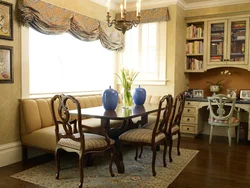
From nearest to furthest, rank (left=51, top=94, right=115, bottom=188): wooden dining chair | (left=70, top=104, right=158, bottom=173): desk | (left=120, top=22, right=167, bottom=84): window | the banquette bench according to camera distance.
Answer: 1. (left=51, top=94, right=115, bottom=188): wooden dining chair
2. (left=70, top=104, right=158, bottom=173): desk
3. the banquette bench
4. (left=120, top=22, right=167, bottom=84): window

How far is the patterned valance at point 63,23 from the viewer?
343cm

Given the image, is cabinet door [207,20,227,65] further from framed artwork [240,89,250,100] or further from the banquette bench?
the banquette bench

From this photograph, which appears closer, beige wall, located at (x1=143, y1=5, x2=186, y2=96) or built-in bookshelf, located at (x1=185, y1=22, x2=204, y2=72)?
beige wall, located at (x1=143, y1=5, x2=186, y2=96)

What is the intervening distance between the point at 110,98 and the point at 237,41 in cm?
303

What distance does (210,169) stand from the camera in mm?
3258

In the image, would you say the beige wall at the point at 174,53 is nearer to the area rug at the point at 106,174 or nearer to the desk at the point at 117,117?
the desk at the point at 117,117

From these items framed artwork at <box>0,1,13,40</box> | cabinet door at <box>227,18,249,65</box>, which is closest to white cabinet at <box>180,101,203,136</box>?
cabinet door at <box>227,18,249,65</box>

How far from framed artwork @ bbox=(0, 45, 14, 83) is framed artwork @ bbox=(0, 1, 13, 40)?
0.15 meters

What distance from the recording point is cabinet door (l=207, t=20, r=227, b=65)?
497 centimetres

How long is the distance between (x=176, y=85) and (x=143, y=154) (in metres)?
1.73

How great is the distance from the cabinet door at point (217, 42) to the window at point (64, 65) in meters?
1.98

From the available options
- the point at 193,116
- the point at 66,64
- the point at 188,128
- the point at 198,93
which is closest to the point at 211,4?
the point at 198,93

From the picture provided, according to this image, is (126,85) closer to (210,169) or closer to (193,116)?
(210,169)

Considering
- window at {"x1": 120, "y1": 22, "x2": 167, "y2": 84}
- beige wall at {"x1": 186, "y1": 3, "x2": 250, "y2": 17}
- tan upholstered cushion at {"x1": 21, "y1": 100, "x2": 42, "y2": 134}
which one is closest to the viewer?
tan upholstered cushion at {"x1": 21, "y1": 100, "x2": 42, "y2": 134}
